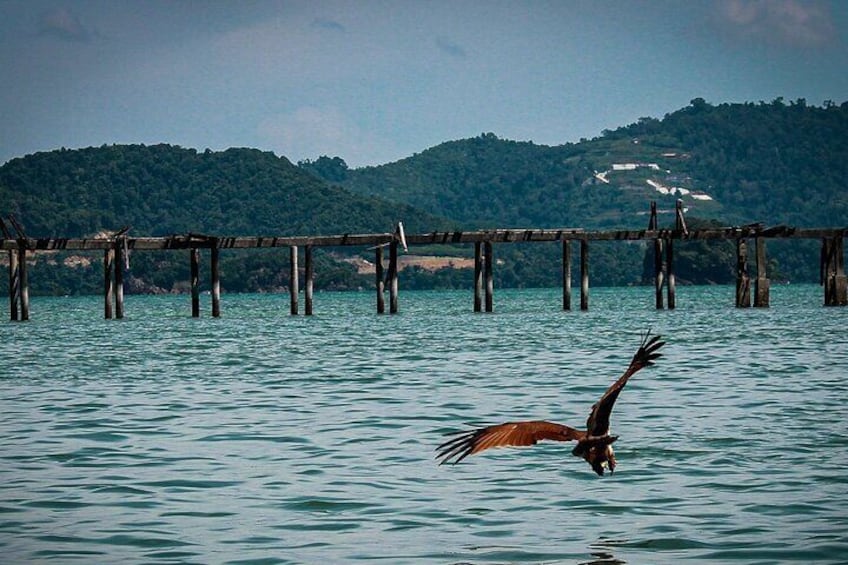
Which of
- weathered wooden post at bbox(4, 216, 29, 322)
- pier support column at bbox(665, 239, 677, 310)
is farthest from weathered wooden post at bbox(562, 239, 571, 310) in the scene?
weathered wooden post at bbox(4, 216, 29, 322)

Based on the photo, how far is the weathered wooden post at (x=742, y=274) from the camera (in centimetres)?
5812

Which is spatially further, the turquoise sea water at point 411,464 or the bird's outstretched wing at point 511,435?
the turquoise sea water at point 411,464

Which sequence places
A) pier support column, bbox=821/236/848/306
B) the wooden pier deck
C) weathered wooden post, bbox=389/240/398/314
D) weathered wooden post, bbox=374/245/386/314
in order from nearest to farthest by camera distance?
the wooden pier deck < weathered wooden post, bbox=389/240/398/314 < weathered wooden post, bbox=374/245/386/314 < pier support column, bbox=821/236/848/306

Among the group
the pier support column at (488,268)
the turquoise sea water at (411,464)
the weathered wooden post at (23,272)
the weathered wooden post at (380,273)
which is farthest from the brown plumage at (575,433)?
the weathered wooden post at (23,272)

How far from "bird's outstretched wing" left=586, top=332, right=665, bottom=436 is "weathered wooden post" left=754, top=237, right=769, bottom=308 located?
152ft

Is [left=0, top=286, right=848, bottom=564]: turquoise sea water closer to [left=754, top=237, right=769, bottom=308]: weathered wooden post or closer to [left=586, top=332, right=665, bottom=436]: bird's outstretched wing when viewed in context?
[left=586, top=332, right=665, bottom=436]: bird's outstretched wing

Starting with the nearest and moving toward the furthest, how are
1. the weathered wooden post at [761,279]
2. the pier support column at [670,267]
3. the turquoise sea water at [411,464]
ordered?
the turquoise sea water at [411,464] → the weathered wooden post at [761,279] → the pier support column at [670,267]

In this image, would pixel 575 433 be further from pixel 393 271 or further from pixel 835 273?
pixel 835 273

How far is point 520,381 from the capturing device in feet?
88.5

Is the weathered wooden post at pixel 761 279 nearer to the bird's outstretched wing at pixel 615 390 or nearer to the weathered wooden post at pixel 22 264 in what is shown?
the weathered wooden post at pixel 22 264

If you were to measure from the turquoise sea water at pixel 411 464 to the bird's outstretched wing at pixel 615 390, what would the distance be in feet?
3.44

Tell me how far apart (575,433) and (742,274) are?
166 ft

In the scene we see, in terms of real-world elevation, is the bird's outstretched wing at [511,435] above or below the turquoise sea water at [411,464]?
above

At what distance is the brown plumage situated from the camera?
9953mm
